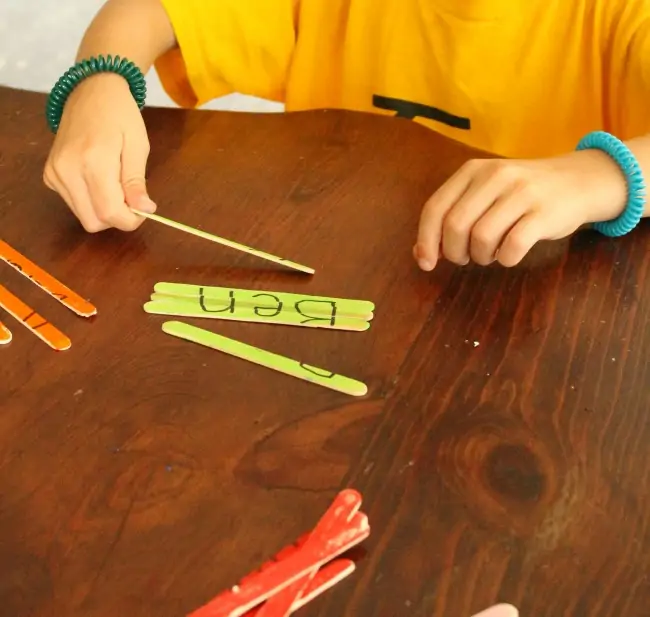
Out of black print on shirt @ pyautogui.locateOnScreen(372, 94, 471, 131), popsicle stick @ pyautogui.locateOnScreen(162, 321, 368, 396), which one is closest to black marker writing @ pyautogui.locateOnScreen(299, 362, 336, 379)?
popsicle stick @ pyautogui.locateOnScreen(162, 321, 368, 396)

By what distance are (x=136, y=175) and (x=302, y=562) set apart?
37 centimetres

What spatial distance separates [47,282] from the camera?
1.84 ft

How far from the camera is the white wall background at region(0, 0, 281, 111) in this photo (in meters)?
1.72

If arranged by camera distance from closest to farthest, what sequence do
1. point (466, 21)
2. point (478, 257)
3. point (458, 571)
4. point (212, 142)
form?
point (458, 571) < point (478, 257) < point (212, 142) < point (466, 21)

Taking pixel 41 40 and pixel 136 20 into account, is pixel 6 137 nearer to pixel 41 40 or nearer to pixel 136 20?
pixel 136 20

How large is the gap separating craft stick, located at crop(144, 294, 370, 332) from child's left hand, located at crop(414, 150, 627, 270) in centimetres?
8

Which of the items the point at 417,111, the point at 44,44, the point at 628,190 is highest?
the point at 628,190

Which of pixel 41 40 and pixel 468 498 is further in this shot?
pixel 41 40

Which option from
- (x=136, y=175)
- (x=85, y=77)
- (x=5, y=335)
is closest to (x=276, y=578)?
(x=5, y=335)

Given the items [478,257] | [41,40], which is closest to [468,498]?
[478,257]

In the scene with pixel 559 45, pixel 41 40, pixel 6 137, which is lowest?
pixel 41 40

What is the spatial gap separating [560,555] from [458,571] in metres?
0.05

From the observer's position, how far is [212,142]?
70 centimetres

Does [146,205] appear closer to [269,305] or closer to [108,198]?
[108,198]
